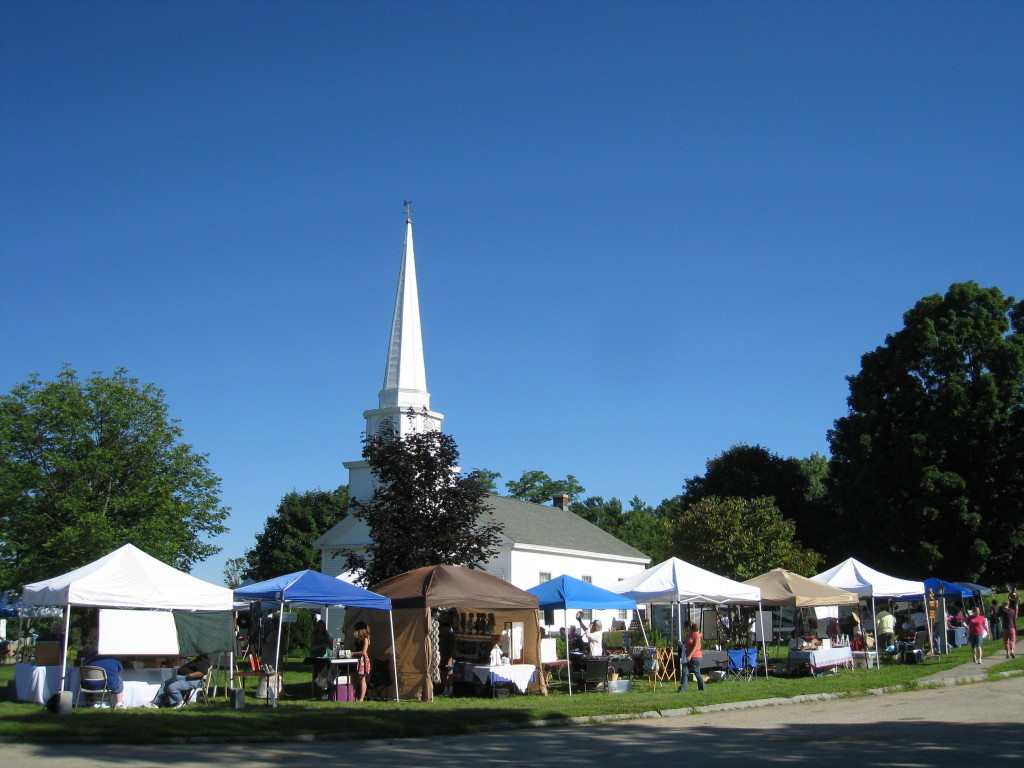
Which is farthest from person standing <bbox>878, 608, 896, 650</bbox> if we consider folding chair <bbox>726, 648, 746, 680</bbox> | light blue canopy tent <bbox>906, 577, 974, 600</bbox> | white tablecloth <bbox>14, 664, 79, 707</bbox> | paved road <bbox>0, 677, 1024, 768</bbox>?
white tablecloth <bbox>14, 664, 79, 707</bbox>

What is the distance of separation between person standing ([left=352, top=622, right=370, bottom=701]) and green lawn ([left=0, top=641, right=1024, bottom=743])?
589mm

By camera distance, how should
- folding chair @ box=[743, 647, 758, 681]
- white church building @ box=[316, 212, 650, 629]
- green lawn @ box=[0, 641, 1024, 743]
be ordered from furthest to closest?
1. white church building @ box=[316, 212, 650, 629]
2. folding chair @ box=[743, 647, 758, 681]
3. green lawn @ box=[0, 641, 1024, 743]

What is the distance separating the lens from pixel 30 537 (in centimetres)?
3797

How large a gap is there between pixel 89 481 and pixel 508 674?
87.3 feet

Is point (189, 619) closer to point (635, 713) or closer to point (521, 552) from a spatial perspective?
point (635, 713)

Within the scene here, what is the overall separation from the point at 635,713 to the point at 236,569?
59.2 meters

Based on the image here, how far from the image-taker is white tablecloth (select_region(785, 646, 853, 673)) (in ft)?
77.4

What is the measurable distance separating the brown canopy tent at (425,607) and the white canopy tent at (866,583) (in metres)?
11.2

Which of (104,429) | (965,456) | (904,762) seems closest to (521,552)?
(104,429)

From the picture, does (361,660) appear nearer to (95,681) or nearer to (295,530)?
(95,681)

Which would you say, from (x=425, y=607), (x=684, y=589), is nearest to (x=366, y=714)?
(x=425, y=607)

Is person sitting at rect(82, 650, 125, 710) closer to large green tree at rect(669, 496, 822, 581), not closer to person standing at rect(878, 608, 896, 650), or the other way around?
person standing at rect(878, 608, 896, 650)

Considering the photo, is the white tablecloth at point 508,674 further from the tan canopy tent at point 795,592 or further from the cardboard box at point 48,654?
the cardboard box at point 48,654

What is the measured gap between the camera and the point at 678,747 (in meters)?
12.2
